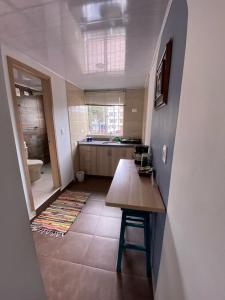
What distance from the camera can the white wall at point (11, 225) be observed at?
0.58 meters

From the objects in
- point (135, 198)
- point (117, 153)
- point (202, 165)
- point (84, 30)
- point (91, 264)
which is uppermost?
point (84, 30)

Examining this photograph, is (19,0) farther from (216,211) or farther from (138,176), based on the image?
(138,176)

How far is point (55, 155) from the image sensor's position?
2.65 metres

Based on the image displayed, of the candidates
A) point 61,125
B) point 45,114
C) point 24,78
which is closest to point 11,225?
point 45,114

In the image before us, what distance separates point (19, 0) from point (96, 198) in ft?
8.70

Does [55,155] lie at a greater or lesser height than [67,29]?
lesser

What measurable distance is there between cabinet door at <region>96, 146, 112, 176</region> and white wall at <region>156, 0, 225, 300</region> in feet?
8.97

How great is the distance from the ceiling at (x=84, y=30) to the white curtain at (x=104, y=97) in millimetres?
1532

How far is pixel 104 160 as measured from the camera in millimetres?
3482

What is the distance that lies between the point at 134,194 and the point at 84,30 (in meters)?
1.54

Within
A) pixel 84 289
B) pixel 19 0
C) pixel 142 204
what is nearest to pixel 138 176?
pixel 142 204

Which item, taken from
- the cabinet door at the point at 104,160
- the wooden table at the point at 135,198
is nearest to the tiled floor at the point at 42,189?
the cabinet door at the point at 104,160

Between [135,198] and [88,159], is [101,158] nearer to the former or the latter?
[88,159]

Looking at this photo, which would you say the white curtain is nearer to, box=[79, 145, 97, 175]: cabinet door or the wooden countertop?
box=[79, 145, 97, 175]: cabinet door
